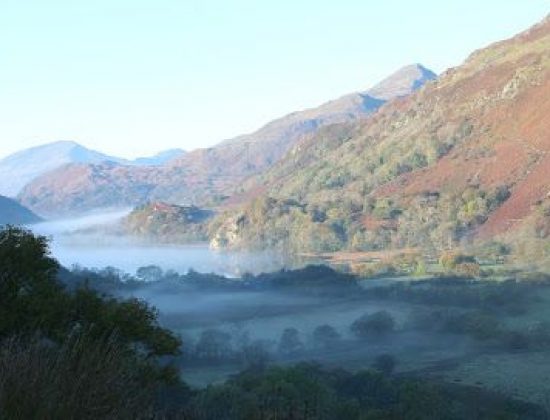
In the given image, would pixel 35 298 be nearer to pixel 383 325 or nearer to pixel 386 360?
pixel 386 360

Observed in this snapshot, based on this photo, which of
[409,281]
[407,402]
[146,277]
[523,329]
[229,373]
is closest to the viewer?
[407,402]

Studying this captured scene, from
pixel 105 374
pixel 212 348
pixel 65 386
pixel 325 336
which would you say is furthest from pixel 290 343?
pixel 65 386

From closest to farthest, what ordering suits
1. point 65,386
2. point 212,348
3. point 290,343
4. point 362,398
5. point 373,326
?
1. point 65,386
2. point 362,398
3. point 212,348
4. point 290,343
5. point 373,326

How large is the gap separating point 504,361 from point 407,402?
40.7 metres

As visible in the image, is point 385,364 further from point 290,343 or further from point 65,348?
point 65,348

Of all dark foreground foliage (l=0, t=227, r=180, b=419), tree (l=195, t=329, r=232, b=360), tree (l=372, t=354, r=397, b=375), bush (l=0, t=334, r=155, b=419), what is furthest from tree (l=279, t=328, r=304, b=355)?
bush (l=0, t=334, r=155, b=419)

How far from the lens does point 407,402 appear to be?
56812 mm

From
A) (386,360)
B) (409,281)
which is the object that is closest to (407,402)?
(386,360)

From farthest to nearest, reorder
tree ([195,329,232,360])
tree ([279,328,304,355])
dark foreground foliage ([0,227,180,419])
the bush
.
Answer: tree ([279,328,304,355]) → tree ([195,329,232,360]) → dark foreground foliage ([0,227,180,419]) → the bush

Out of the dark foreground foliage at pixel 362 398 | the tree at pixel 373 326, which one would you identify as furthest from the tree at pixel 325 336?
the dark foreground foliage at pixel 362 398

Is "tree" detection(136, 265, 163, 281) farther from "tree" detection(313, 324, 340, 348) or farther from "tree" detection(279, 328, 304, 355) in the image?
"tree" detection(279, 328, 304, 355)

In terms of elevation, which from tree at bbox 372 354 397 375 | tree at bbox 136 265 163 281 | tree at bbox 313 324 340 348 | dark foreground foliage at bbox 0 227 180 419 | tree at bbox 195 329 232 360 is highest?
dark foreground foliage at bbox 0 227 180 419

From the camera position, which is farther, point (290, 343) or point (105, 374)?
point (290, 343)

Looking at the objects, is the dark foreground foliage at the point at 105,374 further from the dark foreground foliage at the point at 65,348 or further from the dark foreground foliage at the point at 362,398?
the dark foreground foliage at the point at 362,398
